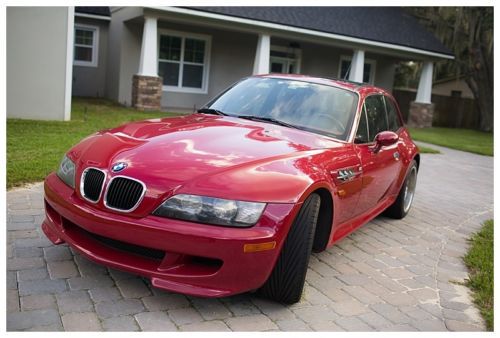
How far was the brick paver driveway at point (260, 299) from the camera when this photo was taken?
9.45ft

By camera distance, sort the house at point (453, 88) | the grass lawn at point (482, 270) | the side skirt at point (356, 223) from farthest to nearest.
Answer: the house at point (453, 88), the side skirt at point (356, 223), the grass lawn at point (482, 270)

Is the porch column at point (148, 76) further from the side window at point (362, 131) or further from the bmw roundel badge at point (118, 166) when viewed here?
the bmw roundel badge at point (118, 166)

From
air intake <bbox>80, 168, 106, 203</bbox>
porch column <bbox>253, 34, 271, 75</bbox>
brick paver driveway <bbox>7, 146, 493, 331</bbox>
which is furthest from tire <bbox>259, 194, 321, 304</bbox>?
porch column <bbox>253, 34, 271, 75</bbox>

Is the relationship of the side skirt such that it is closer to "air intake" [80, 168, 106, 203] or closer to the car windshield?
the car windshield

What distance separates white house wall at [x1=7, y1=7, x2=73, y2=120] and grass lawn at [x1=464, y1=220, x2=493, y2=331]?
8.91 metres

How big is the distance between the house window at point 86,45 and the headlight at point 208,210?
17267mm

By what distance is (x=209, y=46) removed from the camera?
60.2 ft

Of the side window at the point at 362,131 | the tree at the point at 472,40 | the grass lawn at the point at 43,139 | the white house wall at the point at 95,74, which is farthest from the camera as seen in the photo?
the tree at the point at 472,40

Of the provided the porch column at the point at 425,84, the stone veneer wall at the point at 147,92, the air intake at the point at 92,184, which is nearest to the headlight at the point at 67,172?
the air intake at the point at 92,184

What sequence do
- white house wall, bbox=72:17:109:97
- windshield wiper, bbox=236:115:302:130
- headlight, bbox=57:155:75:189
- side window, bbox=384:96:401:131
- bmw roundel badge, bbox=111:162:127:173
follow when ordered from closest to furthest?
bmw roundel badge, bbox=111:162:127:173 → headlight, bbox=57:155:75:189 → windshield wiper, bbox=236:115:302:130 → side window, bbox=384:96:401:131 → white house wall, bbox=72:17:109:97

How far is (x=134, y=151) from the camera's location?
315cm

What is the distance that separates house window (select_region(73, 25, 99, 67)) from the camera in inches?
724
